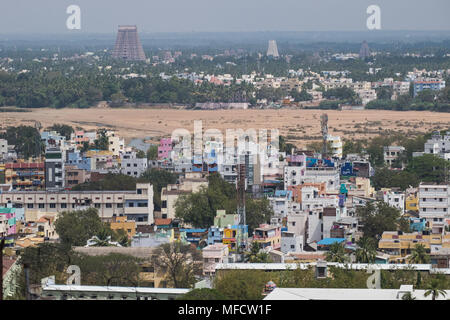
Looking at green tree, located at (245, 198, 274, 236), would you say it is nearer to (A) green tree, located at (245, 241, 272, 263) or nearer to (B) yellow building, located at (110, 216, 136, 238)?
(B) yellow building, located at (110, 216, 136, 238)

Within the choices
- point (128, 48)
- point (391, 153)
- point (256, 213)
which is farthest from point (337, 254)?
point (128, 48)

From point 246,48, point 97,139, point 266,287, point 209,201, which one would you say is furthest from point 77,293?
point 246,48

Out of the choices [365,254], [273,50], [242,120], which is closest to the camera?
[365,254]

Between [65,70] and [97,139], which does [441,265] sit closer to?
[97,139]

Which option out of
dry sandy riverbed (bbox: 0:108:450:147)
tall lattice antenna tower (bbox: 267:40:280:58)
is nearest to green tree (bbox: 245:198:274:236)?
dry sandy riverbed (bbox: 0:108:450:147)

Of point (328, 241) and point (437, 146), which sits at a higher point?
point (437, 146)

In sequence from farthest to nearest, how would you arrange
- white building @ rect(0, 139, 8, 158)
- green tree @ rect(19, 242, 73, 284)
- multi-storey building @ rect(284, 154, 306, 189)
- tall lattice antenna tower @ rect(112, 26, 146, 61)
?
tall lattice antenna tower @ rect(112, 26, 146, 61), white building @ rect(0, 139, 8, 158), multi-storey building @ rect(284, 154, 306, 189), green tree @ rect(19, 242, 73, 284)

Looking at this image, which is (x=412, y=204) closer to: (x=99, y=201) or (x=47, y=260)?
(x=99, y=201)

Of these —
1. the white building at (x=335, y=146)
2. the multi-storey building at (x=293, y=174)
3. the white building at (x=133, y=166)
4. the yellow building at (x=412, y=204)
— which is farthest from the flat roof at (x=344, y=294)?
the white building at (x=335, y=146)
